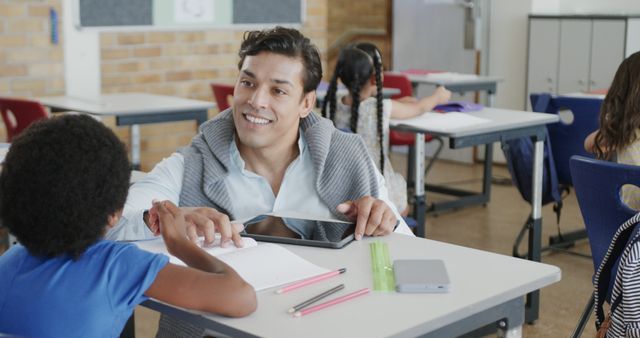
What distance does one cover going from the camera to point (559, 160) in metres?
4.39

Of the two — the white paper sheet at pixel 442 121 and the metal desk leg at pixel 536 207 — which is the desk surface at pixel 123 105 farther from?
the metal desk leg at pixel 536 207

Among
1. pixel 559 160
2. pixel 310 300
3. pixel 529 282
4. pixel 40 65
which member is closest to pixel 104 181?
pixel 310 300

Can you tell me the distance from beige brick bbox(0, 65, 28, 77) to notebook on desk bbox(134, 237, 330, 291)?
10.4 ft

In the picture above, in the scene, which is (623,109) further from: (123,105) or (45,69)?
(45,69)

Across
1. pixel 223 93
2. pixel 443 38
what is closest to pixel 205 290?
pixel 223 93

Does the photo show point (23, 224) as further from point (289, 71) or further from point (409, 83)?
point (409, 83)

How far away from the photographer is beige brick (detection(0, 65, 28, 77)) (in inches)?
188

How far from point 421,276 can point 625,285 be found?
650mm

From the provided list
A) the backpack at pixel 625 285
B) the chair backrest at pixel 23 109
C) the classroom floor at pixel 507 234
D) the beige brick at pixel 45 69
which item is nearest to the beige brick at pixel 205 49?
the beige brick at pixel 45 69

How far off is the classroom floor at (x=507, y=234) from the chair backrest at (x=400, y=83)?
27.7 inches

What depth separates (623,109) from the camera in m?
3.04

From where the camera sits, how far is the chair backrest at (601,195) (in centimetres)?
243

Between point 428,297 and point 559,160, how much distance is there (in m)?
2.97

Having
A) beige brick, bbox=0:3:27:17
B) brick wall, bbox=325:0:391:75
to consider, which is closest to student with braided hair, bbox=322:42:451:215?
beige brick, bbox=0:3:27:17
